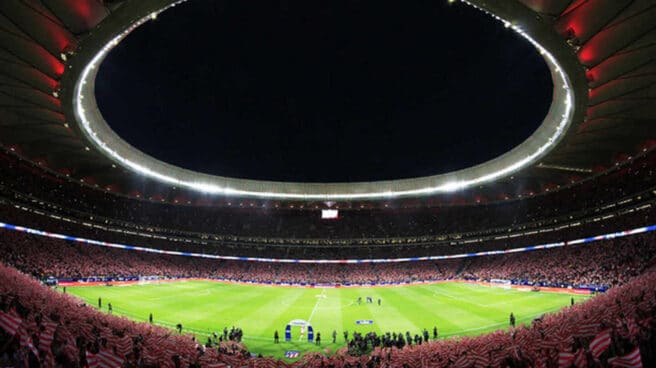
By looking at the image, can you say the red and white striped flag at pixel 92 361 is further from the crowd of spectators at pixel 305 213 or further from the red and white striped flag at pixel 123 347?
the crowd of spectators at pixel 305 213

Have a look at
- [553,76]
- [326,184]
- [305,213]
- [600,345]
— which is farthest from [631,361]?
[305,213]

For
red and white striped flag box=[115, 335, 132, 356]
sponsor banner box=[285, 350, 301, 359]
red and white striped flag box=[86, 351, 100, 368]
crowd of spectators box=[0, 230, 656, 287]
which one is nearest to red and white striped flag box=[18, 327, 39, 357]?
red and white striped flag box=[86, 351, 100, 368]

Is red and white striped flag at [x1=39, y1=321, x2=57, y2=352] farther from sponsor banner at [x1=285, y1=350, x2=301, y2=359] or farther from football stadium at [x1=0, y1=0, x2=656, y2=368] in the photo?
sponsor banner at [x1=285, y1=350, x2=301, y2=359]

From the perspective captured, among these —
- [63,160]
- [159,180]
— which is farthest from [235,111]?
[63,160]

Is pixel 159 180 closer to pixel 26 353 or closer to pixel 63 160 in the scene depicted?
pixel 63 160

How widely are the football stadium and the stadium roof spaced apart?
0.16 m

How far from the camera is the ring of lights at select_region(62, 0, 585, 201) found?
19734 millimetres

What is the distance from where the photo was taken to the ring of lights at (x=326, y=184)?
19.7 metres

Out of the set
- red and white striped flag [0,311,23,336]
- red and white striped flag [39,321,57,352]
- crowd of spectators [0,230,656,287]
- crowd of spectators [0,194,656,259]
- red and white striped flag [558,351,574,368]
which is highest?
crowd of spectators [0,194,656,259]

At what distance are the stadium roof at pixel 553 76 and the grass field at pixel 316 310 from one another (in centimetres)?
Result: 1535

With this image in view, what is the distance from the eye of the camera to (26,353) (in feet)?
28.3

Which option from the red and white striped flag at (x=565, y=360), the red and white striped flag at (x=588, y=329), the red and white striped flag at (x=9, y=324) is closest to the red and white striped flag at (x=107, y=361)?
the red and white striped flag at (x=9, y=324)

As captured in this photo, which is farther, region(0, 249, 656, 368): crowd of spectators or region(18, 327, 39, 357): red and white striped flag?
region(18, 327, 39, 357): red and white striped flag

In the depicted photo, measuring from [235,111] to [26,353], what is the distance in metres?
47.9
